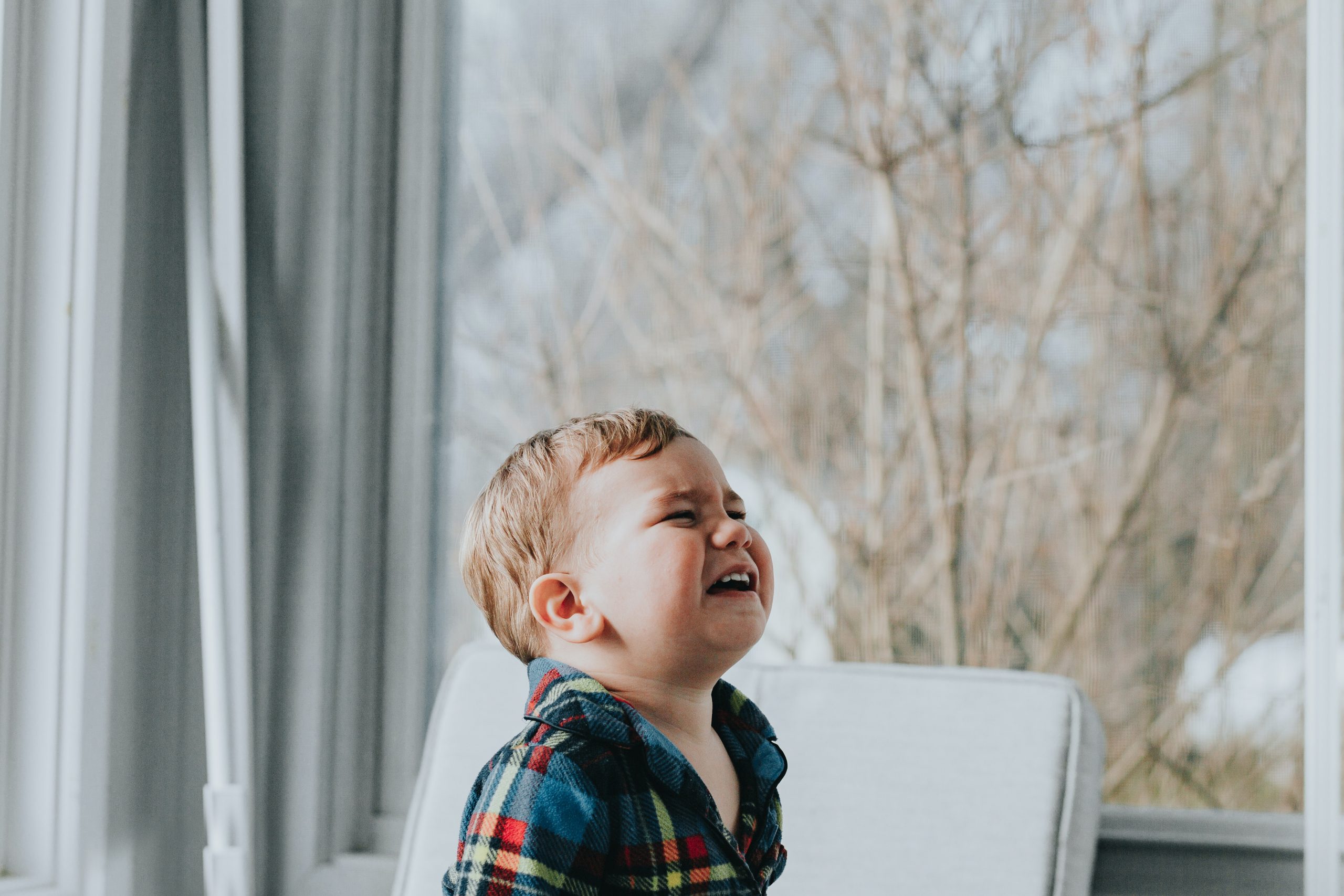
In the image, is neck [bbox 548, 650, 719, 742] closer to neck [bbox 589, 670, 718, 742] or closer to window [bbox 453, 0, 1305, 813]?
neck [bbox 589, 670, 718, 742]

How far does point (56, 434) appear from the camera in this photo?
1233 millimetres

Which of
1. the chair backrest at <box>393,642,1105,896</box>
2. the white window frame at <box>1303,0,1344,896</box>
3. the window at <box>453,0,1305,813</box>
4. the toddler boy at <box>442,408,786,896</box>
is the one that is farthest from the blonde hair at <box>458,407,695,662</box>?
the white window frame at <box>1303,0,1344,896</box>

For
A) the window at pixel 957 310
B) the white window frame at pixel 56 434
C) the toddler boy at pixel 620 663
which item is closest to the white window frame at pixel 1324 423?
the window at pixel 957 310

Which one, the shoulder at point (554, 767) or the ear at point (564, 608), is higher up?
the ear at point (564, 608)

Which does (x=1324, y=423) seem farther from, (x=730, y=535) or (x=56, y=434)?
(x=56, y=434)

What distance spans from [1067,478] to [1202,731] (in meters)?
0.32

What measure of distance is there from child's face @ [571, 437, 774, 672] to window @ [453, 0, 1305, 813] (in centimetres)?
60

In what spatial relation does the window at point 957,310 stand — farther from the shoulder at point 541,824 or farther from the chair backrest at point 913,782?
the shoulder at point 541,824

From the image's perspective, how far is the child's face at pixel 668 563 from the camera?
81cm

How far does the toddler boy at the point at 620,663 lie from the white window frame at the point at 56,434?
0.59 m

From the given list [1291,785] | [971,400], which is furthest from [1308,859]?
[971,400]

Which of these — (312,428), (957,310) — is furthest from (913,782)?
(312,428)

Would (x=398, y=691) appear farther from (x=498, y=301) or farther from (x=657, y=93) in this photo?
(x=657, y=93)

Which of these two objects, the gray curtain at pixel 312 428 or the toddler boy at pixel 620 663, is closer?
the toddler boy at pixel 620 663
